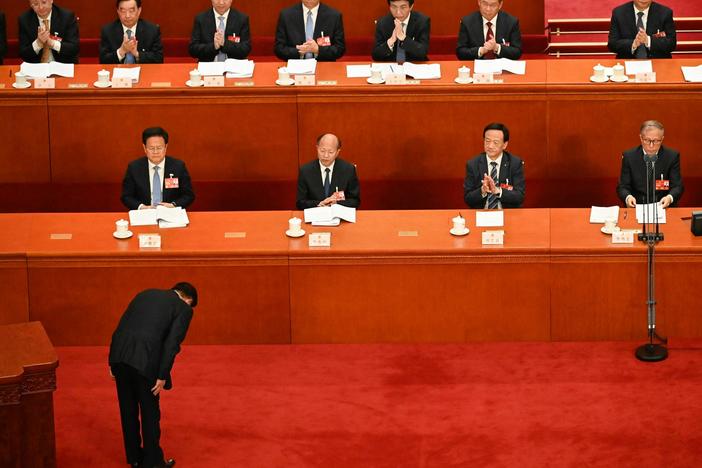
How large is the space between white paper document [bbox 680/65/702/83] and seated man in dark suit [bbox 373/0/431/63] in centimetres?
156

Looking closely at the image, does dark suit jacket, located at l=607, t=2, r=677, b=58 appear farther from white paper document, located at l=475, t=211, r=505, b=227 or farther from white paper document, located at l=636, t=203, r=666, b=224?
white paper document, located at l=475, t=211, r=505, b=227

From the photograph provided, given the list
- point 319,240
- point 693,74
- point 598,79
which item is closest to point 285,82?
point 319,240

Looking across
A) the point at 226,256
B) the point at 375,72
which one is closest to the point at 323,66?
the point at 375,72

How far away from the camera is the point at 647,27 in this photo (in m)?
8.24

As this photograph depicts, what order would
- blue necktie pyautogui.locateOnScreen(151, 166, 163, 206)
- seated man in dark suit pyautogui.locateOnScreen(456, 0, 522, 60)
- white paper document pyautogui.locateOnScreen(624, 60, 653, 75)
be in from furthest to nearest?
seated man in dark suit pyautogui.locateOnScreen(456, 0, 522, 60)
white paper document pyautogui.locateOnScreen(624, 60, 653, 75)
blue necktie pyautogui.locateOnScreen(151, 166, 163, 206)

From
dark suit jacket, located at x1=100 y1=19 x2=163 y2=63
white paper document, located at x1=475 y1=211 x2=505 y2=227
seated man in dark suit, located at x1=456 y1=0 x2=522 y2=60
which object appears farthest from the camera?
dark suit jacket, located at x1=100 y1=19 x2=163 y2=63

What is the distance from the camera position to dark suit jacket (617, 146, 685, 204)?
7340mm

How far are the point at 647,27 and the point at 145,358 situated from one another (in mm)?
4361

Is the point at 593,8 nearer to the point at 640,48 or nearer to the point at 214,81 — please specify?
the point at 640,48

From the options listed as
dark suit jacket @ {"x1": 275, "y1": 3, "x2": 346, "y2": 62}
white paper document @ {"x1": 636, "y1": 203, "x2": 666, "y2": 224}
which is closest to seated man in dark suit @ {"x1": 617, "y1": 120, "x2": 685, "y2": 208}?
white paper document @ {"x1": 636, "y1": 203, "x2": 666, "y2": 224}

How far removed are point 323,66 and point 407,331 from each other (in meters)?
2.12

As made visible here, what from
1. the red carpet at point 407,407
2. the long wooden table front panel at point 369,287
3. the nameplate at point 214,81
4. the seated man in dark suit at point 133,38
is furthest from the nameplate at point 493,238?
the seated man in dark suit at point 133,38

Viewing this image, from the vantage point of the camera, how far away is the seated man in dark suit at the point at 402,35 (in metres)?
8.16

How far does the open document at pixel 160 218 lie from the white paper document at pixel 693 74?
3064mm
